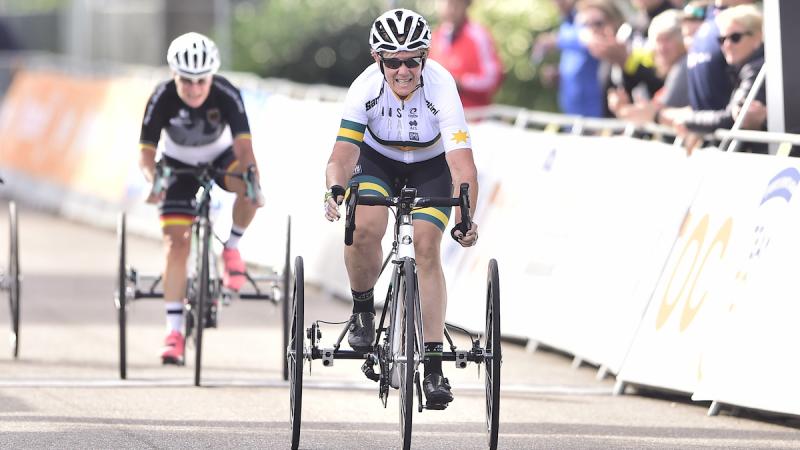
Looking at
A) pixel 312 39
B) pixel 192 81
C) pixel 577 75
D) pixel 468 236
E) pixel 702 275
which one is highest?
pixel 312 39

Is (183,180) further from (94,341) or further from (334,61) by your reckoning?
(334,61)

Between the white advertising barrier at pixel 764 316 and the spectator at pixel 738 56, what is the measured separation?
4.95 ft

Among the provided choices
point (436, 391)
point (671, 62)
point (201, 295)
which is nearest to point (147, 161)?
point (201, 295)

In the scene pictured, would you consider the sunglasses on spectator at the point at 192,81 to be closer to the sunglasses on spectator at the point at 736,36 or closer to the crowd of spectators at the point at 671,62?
the crowd of spectators at the point at 671,62

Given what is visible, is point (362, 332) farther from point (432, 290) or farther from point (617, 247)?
point (617, 247)

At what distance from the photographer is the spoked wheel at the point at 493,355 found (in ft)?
27.1

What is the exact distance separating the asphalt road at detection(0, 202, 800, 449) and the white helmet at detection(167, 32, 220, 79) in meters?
1.90

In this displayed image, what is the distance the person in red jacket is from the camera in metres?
17.1

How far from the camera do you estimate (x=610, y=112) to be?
15.6 meters

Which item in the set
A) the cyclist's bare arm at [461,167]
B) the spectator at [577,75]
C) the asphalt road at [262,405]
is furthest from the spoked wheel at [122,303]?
the spectator at [577,75]

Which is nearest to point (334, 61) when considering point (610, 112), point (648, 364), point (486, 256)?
point (610, 112)

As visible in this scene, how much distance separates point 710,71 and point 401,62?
4104mm

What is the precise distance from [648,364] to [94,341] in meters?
4.25

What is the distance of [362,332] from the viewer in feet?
29.8
